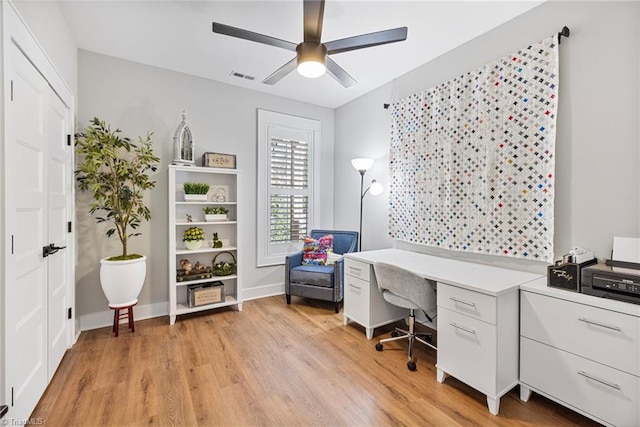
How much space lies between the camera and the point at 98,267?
291 cm

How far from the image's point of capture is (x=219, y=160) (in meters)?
3.32

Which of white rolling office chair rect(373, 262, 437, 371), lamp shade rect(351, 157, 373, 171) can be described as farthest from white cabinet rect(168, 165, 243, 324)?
white rolling office chair rect(373, 262, 437, 371)

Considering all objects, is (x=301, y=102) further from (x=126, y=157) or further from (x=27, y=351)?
(x=27, y=351)

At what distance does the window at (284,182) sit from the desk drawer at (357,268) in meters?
1.37

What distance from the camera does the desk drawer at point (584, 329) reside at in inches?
56.4

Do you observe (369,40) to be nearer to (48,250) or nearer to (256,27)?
(256,27)

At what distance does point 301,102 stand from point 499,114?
2637 millimetres

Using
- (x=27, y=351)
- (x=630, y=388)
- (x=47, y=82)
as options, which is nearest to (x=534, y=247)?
(x=630, y=388)

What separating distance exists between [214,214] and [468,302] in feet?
8.78

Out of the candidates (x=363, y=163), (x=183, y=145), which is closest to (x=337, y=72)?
(x=363, y=163)

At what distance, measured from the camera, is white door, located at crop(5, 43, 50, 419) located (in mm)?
1440

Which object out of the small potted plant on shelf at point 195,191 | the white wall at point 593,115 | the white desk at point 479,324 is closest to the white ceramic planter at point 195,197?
the small potted plant on shelf at point 195,191

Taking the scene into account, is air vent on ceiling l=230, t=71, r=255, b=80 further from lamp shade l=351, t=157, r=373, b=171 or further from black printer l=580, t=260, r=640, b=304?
black printer l=580, t=260, r=640, b=304

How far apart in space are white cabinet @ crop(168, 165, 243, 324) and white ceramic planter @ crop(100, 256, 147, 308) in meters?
0.37
